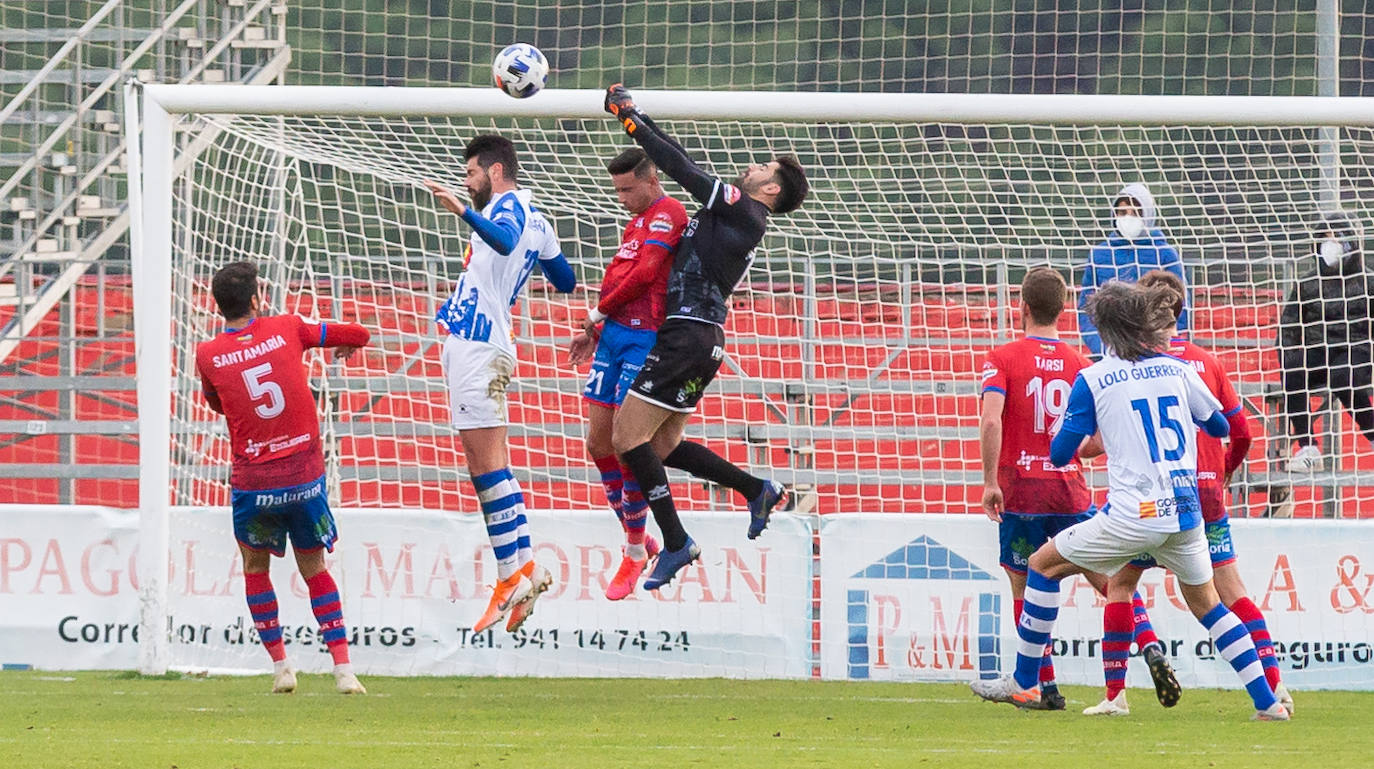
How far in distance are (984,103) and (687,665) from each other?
360 cm

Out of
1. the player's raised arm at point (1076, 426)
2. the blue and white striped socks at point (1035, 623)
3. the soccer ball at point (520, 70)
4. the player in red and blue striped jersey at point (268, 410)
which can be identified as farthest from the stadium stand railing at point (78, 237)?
the player's raised arm at point (1076, 426)

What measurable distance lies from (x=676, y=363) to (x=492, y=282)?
3.21 feet

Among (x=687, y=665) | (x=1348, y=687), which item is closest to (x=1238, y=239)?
(x=1348, y=687)

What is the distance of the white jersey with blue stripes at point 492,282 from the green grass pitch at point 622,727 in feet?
5.73

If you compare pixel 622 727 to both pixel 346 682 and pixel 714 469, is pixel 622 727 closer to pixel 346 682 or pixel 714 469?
pixel 714 469

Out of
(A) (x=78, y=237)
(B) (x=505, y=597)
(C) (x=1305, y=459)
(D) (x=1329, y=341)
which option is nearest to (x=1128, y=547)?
(B) (x=505, y=597)

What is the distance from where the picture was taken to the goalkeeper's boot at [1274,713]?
23.5 ft

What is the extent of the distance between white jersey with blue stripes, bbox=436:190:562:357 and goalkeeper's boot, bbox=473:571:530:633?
3.57 feet

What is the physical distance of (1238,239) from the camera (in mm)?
13406

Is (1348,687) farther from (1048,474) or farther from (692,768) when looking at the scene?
(692,768)

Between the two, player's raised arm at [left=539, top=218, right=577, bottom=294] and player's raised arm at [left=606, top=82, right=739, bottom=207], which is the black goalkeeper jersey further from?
player's raised arm at [left=539, top=218, right=577, bottom=294]

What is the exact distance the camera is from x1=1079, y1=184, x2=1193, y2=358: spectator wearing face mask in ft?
30.2

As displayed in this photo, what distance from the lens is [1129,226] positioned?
934 cm

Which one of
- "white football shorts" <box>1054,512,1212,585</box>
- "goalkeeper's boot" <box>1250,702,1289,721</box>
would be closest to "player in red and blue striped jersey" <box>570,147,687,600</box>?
"white football shorts" <box>1054,512,1212,585</box>
